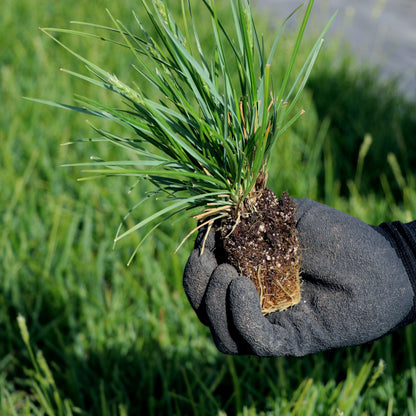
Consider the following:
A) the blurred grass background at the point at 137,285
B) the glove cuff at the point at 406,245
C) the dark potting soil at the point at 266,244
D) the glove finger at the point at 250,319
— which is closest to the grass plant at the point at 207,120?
the dark potting soil at the point at 266,244

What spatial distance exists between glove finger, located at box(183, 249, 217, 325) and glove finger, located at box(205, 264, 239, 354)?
4 centimetres

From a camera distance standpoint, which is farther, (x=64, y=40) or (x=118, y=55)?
(x=64, y=40)

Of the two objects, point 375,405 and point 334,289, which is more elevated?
point 334,289

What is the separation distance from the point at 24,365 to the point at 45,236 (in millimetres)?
549

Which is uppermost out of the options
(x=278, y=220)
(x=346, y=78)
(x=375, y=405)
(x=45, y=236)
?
(x=346, y=78)

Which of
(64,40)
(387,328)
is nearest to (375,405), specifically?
Result: (387,328)

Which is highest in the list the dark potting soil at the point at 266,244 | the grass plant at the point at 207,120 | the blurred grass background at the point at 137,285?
the grass plant at the point at 207,120

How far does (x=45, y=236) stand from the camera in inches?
73.2

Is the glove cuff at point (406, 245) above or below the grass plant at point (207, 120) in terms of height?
below

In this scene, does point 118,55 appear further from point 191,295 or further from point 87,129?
point 191,295

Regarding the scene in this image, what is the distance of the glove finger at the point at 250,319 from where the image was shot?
0.84m

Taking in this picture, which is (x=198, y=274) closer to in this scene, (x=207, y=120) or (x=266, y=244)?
(x=266, y=244)

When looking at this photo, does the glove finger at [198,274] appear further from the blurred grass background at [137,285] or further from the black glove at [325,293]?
the blurred grass background at [137,285]

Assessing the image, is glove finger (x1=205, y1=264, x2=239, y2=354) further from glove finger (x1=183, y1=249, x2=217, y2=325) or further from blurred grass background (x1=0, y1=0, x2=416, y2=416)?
blurred grass background (x1=0, y1=0, x2=416, y2=416)
